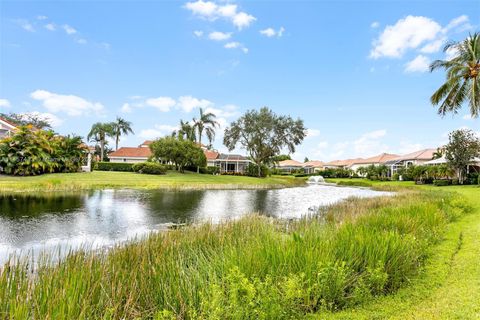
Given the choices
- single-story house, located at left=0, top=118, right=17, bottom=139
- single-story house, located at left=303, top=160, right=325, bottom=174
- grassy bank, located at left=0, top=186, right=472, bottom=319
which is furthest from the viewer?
single-story house, located at left=303, top=160, right=325, bottom=174

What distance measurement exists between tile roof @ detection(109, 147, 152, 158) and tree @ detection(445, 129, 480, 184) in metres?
46.3

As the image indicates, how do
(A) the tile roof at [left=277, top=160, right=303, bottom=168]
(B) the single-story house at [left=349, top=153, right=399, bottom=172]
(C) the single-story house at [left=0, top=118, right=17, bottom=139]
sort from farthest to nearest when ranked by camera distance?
(A) the tile roof at [left=277, top=160, right=303, bottom=168]
(B) the single-story house at [left=349, top=153, right=399, bottom=172]
(C) the single-story house at [left=0, top=118, right=17, bottom=139]

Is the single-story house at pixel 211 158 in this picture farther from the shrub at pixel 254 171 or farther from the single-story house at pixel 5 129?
the single-story house at pixel 5 129

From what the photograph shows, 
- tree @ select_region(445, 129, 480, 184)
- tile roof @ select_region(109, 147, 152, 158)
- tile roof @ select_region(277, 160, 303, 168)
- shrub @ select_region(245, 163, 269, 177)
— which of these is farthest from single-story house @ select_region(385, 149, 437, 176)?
tile roof @ select_region(109, 147, 152, 158)

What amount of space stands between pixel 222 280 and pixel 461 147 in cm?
3235

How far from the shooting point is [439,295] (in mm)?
4309

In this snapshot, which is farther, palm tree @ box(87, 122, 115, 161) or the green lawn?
palm tree @ box(87, 122, 115, 161)

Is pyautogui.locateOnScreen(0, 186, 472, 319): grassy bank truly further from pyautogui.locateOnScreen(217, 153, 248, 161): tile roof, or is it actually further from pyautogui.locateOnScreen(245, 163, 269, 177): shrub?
pyautogui.locateOnScreen(217, 153, 248, 161): tile roof

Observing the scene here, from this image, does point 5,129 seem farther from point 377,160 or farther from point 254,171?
point 377,160

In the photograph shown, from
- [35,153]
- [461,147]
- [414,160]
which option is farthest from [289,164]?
[35,153]

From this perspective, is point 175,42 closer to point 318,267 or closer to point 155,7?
point 155,7

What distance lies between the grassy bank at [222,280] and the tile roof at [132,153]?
54.3m

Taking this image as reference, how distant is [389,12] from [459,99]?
9152 mm

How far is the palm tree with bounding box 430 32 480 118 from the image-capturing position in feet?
69.0
